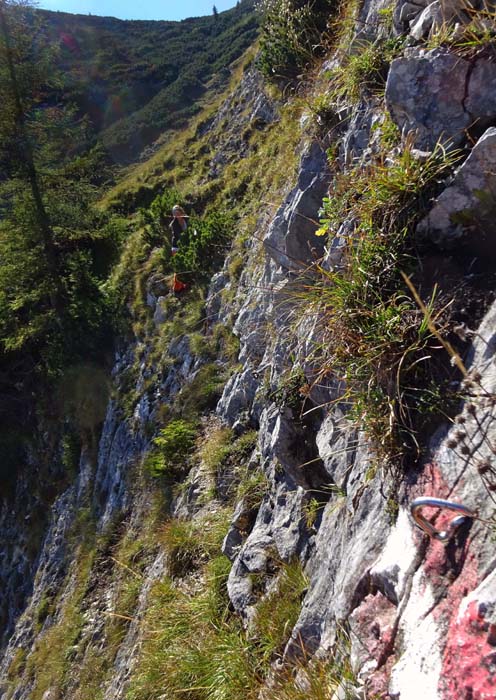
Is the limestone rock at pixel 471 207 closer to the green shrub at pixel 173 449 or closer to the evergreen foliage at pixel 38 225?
the green shrub at pixel 173 449

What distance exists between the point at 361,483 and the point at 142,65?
162ft

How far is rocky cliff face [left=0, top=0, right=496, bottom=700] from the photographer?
6.82 ft

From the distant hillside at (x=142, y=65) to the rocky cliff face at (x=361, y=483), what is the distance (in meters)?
28.7

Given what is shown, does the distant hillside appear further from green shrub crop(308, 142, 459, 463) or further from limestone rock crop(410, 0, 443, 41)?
green shrub crop(308, 142, 459, 463)

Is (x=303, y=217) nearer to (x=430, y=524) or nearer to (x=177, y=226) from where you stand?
(x=430, y=524)

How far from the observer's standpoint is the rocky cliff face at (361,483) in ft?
6.82

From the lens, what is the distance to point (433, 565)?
2184 mm

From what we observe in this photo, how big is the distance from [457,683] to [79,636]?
742 centimetres

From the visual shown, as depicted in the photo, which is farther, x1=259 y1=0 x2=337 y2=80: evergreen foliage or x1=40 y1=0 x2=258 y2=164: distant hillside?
x1=40 y1=0 x2=258 y2=164: distant hillside

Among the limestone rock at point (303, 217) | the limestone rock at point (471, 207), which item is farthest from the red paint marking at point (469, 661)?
the limestone rock at point (303, 217)

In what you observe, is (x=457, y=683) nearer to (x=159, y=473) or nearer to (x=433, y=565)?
(x=433, y=565)

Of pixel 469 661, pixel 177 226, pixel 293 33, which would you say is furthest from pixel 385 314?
pixel 177 226

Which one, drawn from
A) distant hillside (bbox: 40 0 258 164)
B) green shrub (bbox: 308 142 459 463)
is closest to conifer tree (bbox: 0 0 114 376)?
green shrub (bbox: 308 142 459 463)

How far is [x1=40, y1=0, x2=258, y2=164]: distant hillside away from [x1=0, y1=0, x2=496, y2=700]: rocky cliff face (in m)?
28.7
